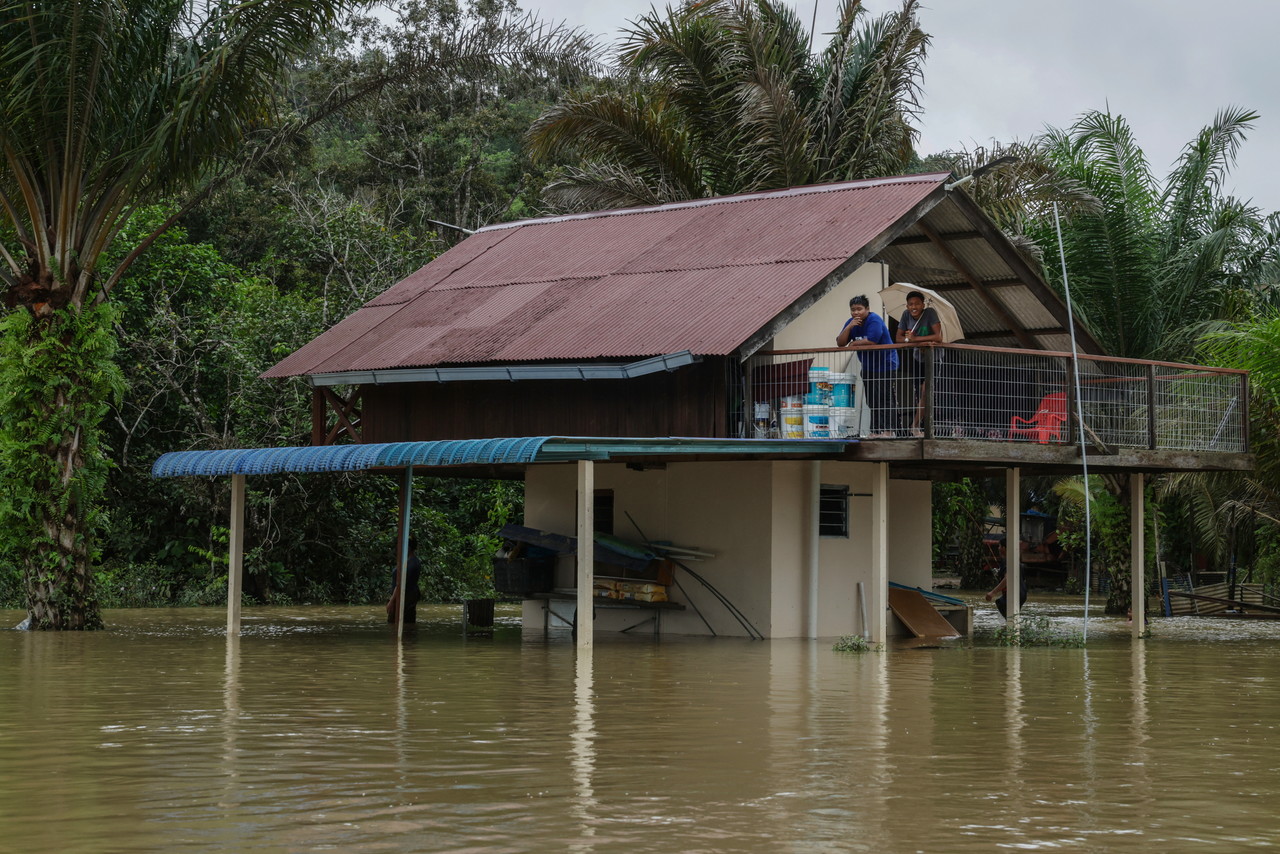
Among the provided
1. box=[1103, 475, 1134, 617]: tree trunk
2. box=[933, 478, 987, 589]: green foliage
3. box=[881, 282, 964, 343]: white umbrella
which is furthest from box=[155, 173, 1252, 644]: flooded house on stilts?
box=[933, 478, 987, 589]: green foliage

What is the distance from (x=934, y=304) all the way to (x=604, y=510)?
5.46 m

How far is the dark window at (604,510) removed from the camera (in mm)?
23419

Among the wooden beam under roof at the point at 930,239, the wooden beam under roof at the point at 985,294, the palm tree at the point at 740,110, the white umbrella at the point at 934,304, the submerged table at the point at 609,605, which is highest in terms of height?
the palm tree at the point at 740,110

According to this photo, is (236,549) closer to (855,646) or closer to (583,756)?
(855,646)

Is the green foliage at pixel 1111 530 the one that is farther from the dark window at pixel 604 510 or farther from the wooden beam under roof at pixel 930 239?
the dark window at pixel 604 510

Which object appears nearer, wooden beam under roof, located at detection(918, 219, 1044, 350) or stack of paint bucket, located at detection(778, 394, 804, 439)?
stack of paint bucket, located at detection(778, 394, 804, 439)

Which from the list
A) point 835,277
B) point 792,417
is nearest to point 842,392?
point 792,417

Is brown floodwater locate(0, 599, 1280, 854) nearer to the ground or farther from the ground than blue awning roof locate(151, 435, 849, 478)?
nearer to the ground

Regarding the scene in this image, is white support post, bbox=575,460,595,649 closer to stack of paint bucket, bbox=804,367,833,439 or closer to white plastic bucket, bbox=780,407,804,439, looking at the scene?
white plastic bucket, bbox=780,407,804,439

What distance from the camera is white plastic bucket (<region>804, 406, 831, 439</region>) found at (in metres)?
20.1

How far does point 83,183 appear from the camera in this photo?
72.2ft

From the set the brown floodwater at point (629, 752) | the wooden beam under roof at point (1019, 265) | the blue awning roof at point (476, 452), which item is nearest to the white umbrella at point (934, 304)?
the wooden beam under roof at point (1019, 265)

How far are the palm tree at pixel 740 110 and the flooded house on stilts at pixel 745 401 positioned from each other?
11.4ft

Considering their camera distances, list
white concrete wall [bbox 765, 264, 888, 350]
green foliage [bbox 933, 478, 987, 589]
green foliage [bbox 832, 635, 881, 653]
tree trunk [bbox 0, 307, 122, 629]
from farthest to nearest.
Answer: green foliage [bbox 933, 478, 987, 589], white concrete wall [bbox 765, 264, 888, 350], tree trunk [bbox 0, 307, 122, 629], green foliage [bbox 832, 635, 881, 653]
